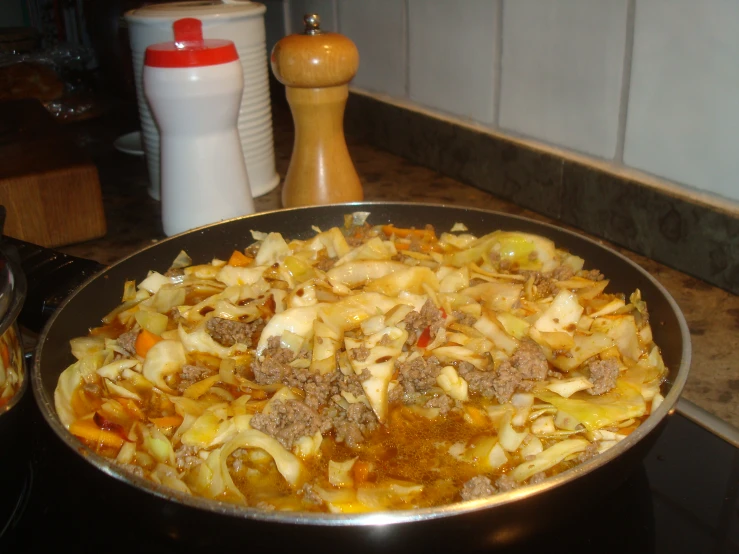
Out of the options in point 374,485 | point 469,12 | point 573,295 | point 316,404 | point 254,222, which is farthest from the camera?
point 469,12

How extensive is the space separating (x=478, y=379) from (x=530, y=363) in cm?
7

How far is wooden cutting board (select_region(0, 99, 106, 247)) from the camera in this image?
56.1 inches

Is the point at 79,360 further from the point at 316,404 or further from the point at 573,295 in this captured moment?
the point at 573,295

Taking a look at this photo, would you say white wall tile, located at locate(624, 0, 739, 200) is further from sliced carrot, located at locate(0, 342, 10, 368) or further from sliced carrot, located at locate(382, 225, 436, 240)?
sliced carrot, located at locate(0, 342, 10, 368)

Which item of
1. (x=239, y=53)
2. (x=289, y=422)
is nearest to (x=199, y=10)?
(x=239, y=53)

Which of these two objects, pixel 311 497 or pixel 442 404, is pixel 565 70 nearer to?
pixel 442 404

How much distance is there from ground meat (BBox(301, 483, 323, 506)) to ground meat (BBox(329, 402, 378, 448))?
0.09 metres

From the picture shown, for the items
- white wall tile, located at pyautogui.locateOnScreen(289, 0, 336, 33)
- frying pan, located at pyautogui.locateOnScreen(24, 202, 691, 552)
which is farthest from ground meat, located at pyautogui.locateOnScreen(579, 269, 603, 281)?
white wall tile, located at pyautogui.locateOnScreen(289, 0, 336, 33)

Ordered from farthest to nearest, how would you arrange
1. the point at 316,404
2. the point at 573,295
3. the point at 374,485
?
the point at 573,295, the point at 316,404, the point at 374,485

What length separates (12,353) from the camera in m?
0.79

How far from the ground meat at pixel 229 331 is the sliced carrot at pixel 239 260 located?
0.19m

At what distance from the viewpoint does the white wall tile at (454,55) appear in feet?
5.03

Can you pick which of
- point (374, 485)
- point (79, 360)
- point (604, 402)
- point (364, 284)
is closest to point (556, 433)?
point (604, 402)

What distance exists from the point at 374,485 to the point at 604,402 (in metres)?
0.29
